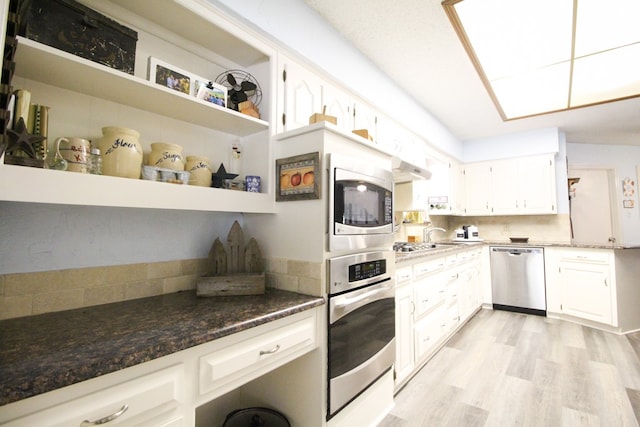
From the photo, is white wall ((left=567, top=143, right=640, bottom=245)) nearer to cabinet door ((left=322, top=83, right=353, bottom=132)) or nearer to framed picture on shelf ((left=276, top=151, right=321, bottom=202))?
cabinet door ((left=322, top=83, right=353, bottom=132))

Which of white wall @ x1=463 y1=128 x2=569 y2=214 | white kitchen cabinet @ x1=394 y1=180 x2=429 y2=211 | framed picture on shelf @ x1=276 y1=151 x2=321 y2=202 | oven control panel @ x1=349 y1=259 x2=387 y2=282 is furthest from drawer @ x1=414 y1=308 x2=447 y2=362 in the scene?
white wall @ x1=463 y1=128 x2=569 y2=214

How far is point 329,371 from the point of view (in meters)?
1.36

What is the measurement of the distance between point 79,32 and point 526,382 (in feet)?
10.6

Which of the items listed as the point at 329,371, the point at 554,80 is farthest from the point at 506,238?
the point at 329,371

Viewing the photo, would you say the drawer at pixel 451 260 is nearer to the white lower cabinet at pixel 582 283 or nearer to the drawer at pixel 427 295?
the drawer at pixel 427 295

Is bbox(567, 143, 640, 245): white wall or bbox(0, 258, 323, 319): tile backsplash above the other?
bbox(567, 143, 640, 245): white wall

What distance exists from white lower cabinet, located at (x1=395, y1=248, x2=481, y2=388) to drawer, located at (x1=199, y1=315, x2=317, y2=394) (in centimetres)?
93

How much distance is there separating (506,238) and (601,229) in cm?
165

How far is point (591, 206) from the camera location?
4.80 metres

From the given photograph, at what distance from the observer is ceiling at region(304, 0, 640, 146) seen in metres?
1.90

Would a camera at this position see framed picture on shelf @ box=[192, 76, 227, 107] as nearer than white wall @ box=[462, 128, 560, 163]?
Yes

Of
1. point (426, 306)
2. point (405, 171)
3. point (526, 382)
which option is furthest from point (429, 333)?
point (405, 171)

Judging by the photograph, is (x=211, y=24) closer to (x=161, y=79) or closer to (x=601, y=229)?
(x=161, y=79)

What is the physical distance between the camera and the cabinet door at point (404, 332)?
1.98 metres
